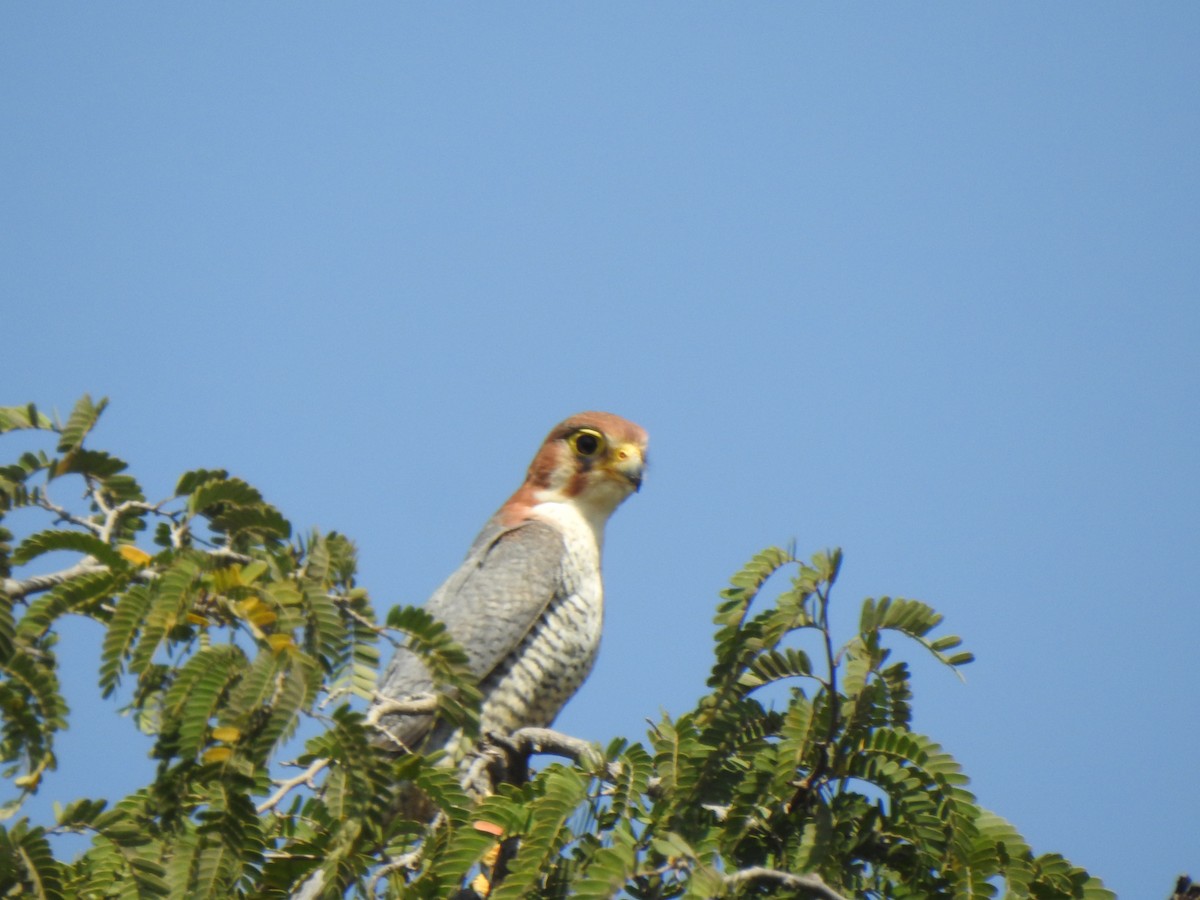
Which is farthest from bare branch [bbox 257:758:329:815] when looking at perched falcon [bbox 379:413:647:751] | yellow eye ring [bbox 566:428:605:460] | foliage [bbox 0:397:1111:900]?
yellow eye ring [bbox 566:428:605:460]

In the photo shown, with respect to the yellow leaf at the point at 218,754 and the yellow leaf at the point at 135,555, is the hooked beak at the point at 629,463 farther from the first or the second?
the yellow leaf at the point at 218,754

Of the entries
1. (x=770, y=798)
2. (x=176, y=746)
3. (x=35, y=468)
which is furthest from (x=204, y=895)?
(x=770, y=798)

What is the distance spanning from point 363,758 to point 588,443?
485cm

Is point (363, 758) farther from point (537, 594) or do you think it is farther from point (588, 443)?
point (588, 443)

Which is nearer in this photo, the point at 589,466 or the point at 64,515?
the point at 64,515

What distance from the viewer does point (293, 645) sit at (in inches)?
109

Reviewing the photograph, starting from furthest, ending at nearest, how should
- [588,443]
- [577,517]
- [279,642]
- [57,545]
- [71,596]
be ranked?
1. [588,443]
2. [577,517]
3. [57,545]
4. [71,596]
5. [279,642]

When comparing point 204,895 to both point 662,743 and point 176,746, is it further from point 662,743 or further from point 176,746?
point 662,743

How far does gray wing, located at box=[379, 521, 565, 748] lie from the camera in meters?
6.32

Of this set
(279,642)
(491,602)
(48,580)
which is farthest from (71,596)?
(491,602)

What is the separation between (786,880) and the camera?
323cm

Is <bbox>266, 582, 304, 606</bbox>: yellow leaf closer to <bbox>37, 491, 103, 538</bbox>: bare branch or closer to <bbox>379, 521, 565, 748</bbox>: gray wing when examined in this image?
<bbox>37, 491, 103, 538</bbox>: bare branch

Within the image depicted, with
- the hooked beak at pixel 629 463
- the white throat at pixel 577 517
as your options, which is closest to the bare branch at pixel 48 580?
the white throat at pixel 577 517

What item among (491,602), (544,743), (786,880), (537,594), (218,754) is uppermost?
(537,594)
